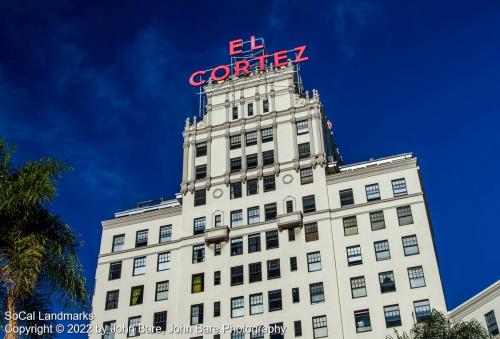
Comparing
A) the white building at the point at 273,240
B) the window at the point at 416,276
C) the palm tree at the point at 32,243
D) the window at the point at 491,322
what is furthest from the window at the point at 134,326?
the palm tree at the point at 32,243

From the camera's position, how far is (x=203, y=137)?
85500 mm

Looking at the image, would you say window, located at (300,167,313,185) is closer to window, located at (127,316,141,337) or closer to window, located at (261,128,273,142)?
window, located at (261,128,273,142)

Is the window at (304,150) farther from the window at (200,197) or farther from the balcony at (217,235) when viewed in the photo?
the balcony at (217,235)

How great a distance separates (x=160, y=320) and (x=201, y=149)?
23.2 meters

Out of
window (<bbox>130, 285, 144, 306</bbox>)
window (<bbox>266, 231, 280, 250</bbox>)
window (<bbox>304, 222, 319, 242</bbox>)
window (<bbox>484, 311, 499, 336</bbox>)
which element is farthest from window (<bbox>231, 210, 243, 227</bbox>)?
window (<bbox>484, 311, 499, 336</bbox>)

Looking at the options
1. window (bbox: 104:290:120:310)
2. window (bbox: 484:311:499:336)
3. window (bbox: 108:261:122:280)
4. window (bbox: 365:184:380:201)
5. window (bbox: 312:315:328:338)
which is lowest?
window (bbox: 484:311:499:336)

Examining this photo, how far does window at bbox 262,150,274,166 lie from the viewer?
80.4m

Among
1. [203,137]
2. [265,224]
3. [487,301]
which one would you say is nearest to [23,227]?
[487,301]

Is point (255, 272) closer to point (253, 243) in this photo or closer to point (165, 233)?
point (253, 243)

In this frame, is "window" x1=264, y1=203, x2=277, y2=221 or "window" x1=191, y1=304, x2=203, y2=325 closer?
"window" x1=191, y1=304, x2=203, y2=325

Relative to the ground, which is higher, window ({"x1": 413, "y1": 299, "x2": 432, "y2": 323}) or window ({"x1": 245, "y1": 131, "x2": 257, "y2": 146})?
window ({"x1": 245, "y1": 131, "x2": 257, "y2": 146})

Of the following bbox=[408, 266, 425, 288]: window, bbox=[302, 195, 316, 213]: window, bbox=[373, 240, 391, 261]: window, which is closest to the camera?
bbox=[408, 266, 425, 288]: window

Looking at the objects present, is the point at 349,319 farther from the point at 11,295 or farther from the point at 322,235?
the point at 11,295

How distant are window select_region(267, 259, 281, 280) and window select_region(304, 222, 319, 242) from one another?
432 cm
